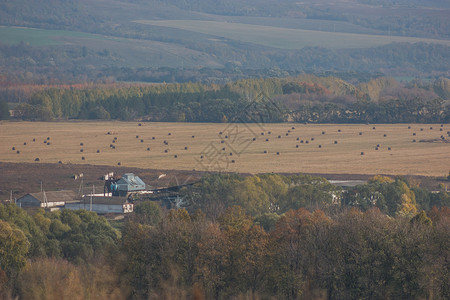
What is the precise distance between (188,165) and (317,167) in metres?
9.87

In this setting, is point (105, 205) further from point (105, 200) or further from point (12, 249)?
point (12, 249)

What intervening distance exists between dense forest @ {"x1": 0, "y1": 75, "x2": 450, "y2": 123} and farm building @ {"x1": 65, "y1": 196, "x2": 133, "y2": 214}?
56342 mm

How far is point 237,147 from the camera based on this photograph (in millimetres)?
79875

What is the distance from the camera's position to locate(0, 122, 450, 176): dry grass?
6825 cm

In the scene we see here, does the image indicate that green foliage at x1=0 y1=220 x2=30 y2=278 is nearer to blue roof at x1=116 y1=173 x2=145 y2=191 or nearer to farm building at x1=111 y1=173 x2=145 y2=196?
farm building at x1=111 y1=173 x2=145 y2=196

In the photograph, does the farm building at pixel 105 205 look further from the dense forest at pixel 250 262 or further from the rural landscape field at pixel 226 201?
the dense forest at pixel 250 262

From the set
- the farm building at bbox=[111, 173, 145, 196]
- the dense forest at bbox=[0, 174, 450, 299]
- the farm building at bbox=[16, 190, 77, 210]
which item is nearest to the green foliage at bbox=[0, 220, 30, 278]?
the dense forest at bbox=[0, 174, 450, 299]

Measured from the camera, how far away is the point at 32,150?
78.2m

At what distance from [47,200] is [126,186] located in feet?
21.0

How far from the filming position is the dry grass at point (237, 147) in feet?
224

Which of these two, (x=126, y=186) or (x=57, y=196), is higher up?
(x=57, y=196)

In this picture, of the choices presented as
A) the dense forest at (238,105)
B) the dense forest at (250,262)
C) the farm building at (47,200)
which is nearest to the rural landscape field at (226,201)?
the dense forest at (250,262)

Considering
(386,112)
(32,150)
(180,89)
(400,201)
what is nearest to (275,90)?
(180,89)

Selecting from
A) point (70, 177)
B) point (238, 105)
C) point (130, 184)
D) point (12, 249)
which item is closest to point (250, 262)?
point (12, 249)
